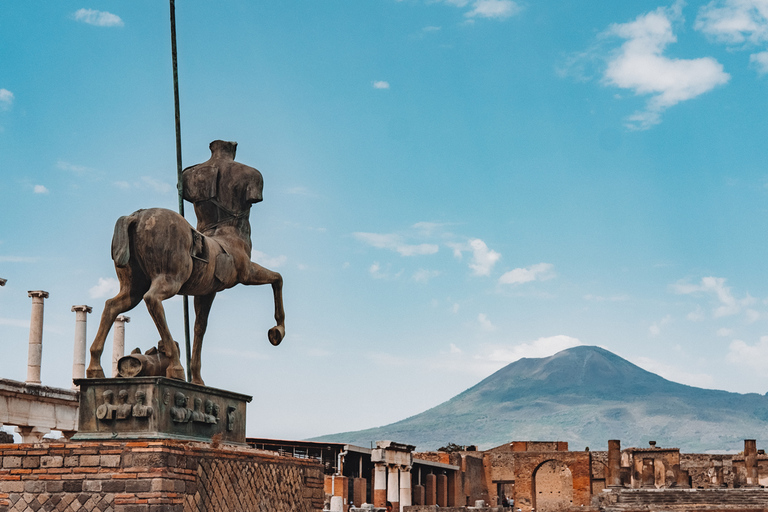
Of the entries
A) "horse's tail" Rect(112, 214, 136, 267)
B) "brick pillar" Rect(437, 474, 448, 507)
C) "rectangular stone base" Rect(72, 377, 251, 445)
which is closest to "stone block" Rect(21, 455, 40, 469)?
"rectangular stone base" Rect(72, 377, 251, 445)

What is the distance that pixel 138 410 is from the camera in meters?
10.0

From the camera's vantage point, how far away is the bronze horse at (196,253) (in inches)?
412

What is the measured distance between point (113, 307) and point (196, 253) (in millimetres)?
1044

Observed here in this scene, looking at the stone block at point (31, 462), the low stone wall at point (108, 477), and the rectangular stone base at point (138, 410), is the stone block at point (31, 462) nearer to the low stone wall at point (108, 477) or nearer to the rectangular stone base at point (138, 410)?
the low stone wall at point (108, 477)

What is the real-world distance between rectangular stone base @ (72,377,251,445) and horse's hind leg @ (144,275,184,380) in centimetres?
19

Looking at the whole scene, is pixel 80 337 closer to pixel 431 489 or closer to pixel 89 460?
pixel 431 489

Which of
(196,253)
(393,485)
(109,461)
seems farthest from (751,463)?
(109,461)

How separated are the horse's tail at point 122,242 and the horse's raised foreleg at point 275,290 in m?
2.00

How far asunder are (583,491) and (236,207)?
175 feet

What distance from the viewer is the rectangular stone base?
1008 cm

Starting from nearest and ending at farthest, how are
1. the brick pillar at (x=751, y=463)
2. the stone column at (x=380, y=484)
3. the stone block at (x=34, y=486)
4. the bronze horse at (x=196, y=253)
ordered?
1. the stone block at (x=34, y=486)
2. the bronze horse at (x=196, y=253)
3. the stone column at (x=380, y=484)
4. the brick pillar at (x=751, y=463)

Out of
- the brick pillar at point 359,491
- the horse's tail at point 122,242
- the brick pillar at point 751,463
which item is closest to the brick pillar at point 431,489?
the brick pillar at point 359,491

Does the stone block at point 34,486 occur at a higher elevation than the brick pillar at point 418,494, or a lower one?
higher

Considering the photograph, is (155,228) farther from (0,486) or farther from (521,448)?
(521,448)
